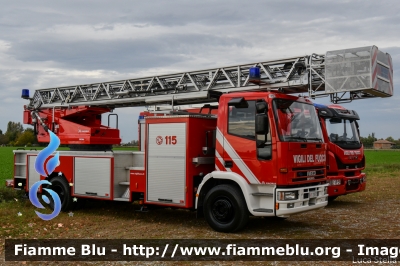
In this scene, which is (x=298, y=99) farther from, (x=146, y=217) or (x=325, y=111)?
(x=146, y=217)

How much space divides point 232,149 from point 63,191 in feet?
16.9

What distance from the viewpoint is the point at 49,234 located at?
8688 mm

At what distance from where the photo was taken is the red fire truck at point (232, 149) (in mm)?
8180

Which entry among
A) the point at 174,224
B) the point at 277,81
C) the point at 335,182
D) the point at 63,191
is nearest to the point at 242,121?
the point at 277,81

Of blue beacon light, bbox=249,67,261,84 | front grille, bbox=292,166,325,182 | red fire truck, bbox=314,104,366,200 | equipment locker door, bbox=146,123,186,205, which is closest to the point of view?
front grille, bbox=292,166,325,182

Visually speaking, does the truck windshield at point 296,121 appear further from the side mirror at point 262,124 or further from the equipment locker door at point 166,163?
the equipment locker door at point 166,163

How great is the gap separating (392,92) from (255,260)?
15.8ft

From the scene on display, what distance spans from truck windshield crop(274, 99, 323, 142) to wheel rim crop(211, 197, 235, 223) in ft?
5.45

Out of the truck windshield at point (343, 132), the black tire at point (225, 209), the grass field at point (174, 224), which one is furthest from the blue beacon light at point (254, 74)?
the truck windshield at point (343, 132)

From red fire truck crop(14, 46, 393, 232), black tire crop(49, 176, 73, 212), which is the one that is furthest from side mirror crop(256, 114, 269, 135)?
black tire crop(49, 176, 73, 212)

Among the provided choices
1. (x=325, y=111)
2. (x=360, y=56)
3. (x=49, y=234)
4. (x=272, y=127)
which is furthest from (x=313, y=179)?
(x=49, y=234)

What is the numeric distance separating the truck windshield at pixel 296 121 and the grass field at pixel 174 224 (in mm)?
1923

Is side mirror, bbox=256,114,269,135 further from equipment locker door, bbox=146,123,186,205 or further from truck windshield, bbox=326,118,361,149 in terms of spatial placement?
truck windshield, bbox=326,118,361,149

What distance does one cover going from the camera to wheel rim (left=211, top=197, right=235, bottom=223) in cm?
851
